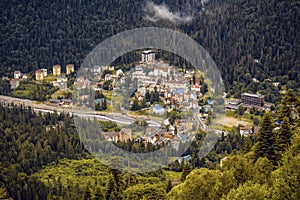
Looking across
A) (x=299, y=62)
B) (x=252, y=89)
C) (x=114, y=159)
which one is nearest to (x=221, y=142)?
(x=114, y=159)

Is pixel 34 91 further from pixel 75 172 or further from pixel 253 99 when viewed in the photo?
pixel 75 172

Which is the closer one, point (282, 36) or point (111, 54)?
point (282, 36)

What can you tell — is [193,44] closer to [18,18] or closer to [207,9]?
[207,9]

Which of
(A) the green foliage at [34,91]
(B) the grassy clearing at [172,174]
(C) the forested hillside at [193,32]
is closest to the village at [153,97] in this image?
(A) the green foliage at [34,91]

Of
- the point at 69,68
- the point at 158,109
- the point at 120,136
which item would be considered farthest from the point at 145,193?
the point at 69,68

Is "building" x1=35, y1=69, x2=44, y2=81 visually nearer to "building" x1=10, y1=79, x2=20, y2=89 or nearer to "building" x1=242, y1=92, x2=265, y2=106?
"building" x1=10, y1=79, x2=20, y2=89

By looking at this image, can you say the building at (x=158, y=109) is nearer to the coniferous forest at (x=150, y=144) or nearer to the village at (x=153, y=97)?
the village at (x=153, y=97)

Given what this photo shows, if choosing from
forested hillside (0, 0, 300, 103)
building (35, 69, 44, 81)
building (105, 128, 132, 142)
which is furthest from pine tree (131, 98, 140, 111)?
building (35, 69, 44, 81)

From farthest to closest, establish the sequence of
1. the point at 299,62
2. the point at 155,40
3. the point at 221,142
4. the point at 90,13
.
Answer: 1. the point at 90,13
2. the point at 155,40
3. the point at 299,62
4. the point at 221,142
